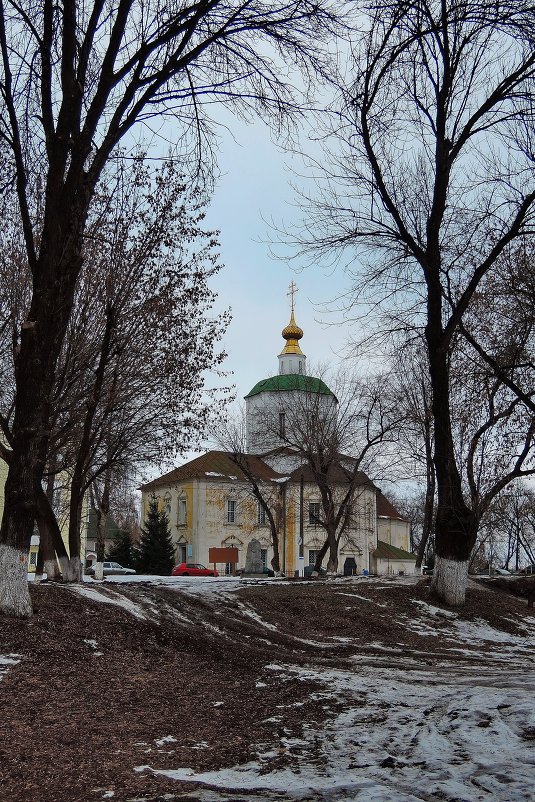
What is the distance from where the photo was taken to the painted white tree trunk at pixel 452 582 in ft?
48.9

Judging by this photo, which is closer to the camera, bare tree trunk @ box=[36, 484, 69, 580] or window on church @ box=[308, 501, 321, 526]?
bare tree trunk @ box=[36, 484, 69, 580]

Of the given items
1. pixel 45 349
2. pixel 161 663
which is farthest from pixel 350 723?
pixel 45 349

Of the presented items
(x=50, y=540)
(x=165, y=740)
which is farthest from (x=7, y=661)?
(x=50, y=540)

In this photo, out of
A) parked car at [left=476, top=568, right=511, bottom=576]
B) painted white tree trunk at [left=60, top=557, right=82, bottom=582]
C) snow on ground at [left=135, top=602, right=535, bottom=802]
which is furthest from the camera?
parked car at [left=476, top=568, right=511, bottom=576]

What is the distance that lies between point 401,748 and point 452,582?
403 inches

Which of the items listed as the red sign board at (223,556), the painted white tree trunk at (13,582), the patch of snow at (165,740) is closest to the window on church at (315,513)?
the red sign board at (223,556)

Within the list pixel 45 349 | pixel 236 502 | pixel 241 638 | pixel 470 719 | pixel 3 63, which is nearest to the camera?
pixel 470 719

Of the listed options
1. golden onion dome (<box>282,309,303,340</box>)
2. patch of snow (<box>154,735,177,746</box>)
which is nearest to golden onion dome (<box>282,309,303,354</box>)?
golden onion dome (<box>282,309,303,340</box>)

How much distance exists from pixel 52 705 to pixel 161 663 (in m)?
2.06

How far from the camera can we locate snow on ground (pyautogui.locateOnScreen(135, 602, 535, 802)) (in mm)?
4305

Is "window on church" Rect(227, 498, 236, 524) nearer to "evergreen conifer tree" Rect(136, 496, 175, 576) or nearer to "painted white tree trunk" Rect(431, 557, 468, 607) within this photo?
"evergreen conifer tree" Rect(136, 496, 175, 576)

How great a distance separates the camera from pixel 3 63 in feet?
31.3

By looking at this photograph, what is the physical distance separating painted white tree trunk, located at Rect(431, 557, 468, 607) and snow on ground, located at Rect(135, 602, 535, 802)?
6.80 m

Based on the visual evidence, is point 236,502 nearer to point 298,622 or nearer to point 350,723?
point 298,622
